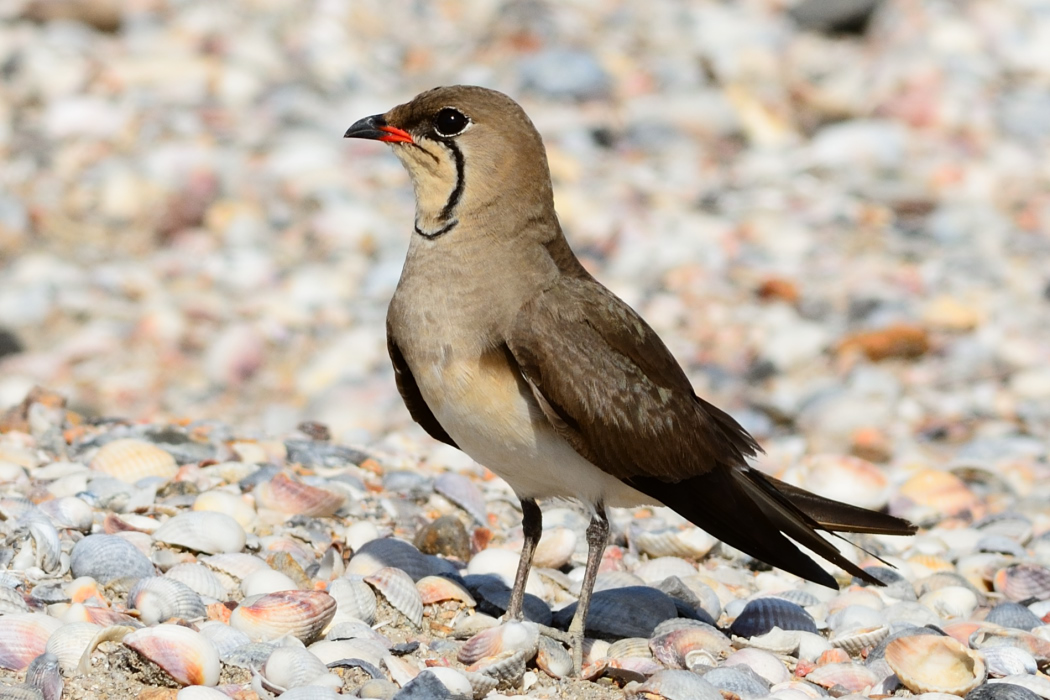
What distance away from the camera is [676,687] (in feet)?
13.7

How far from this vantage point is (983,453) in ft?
26.1

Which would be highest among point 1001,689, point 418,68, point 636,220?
point 418,68

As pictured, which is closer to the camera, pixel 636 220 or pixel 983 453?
pixel 983 453

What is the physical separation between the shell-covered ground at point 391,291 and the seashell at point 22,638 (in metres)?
0.01

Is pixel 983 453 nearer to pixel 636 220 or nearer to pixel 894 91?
pixel 636 220

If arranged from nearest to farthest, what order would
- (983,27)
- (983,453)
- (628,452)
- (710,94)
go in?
(628,452) < (983,453) < (710,94) < (983,27)

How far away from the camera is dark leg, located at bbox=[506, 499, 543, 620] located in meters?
4.73

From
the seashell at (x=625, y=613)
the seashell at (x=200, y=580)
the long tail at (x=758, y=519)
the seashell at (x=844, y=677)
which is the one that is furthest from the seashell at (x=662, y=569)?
the seashell at (x=200, y=580)

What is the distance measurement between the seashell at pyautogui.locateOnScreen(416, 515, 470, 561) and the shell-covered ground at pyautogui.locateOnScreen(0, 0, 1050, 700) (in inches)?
0.6

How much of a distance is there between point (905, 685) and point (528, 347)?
1.60m

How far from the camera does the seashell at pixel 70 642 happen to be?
390cm

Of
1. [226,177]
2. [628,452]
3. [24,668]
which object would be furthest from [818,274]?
[24,668]

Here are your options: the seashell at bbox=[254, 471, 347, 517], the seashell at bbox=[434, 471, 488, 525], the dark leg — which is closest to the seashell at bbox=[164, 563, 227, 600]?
the seashell at bbox=[254, 471, 347, 517]

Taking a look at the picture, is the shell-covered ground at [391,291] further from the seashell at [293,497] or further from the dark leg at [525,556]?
the dark leg at [525,556]
